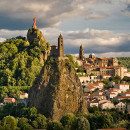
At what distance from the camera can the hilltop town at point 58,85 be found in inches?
2921

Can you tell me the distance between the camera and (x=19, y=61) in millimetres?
101188

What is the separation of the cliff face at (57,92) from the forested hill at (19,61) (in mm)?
17501

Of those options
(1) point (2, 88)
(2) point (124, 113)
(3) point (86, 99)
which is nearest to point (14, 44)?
(1) point (2, 88)

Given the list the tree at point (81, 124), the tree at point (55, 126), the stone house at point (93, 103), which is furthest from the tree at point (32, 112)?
the stone house at point (93, 103)

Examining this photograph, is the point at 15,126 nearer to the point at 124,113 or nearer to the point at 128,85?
the point at 124,113

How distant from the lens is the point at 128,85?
94562 mm

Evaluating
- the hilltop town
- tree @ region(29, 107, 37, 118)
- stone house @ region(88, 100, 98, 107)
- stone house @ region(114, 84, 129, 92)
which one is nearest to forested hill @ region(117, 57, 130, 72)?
the hilltop town

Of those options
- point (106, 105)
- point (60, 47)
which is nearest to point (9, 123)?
point (106, 105)

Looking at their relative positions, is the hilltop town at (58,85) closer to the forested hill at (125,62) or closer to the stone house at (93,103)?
the stone house at (93,103)

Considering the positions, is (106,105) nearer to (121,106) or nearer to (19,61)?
(121,106)

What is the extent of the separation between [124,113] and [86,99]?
12371 mm

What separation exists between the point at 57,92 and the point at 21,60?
94.3 feet

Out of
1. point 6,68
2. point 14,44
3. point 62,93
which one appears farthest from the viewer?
point 14,44

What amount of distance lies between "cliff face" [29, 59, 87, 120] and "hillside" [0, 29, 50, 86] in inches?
692
